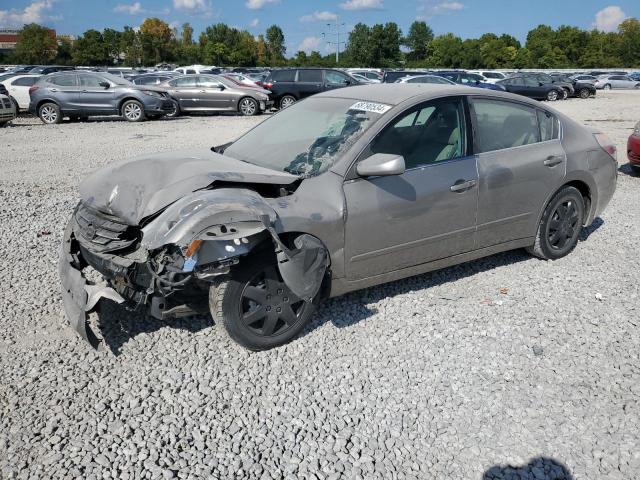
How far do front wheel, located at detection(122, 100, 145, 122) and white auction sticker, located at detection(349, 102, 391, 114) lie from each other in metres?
14.2

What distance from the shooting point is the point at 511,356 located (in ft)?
11.8

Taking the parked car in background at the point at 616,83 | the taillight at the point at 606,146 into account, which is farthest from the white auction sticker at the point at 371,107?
the parked car in background at the point at 616,83

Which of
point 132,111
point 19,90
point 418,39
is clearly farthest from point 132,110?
point 418,39

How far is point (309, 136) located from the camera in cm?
429

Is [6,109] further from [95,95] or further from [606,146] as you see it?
[606,146]

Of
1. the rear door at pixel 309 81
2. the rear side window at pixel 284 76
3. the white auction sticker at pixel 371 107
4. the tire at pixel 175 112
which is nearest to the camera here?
the white auction sticker at pixel 371 107

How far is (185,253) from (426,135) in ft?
7.16

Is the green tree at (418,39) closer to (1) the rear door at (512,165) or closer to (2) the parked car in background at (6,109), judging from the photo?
(2) the parked car in background at (6,109)

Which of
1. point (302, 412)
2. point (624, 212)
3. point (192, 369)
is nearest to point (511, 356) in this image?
point (302, 412)

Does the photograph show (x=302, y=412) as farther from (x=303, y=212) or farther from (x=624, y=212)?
(x=624, y=212)

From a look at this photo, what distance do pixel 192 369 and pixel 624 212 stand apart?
5855mm

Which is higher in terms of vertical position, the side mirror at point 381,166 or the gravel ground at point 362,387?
the side mirror at point 381,166

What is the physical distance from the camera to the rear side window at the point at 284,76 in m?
20.5

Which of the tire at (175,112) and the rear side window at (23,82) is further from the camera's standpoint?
the rear side window at (23,82)
